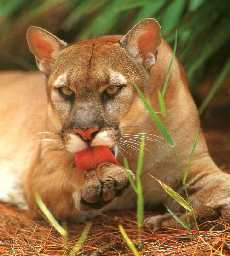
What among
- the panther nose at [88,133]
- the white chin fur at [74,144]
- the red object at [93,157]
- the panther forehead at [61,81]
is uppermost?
the panther forehead at [61,81]

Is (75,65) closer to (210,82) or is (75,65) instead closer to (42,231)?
(42,231)

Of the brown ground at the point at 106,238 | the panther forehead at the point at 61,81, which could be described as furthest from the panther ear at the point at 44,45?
the brown ground at the point at 106,238

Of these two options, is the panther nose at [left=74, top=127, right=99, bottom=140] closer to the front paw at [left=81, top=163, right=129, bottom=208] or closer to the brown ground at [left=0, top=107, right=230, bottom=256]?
the front paw at [left=81, top=163, right=129, bottom=208]

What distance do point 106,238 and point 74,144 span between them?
1.57 feet

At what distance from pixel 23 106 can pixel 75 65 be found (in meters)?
1.31

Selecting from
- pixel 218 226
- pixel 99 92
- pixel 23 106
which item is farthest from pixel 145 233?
pixel 23 106

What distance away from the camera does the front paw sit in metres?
3.04

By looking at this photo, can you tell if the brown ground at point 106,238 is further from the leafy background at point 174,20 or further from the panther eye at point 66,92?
the leafy background at point 174,20

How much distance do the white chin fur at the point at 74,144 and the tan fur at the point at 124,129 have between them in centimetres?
6

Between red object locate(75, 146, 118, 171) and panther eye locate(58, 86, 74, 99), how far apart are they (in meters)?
0.28

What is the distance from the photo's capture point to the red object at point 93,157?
122 inches

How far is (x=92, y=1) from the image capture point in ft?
14.1

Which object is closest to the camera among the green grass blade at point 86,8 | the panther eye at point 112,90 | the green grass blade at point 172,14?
the panther eye at point 112,90

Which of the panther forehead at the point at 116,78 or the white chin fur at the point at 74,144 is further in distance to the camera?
the panther forehead at the point at 116,78
